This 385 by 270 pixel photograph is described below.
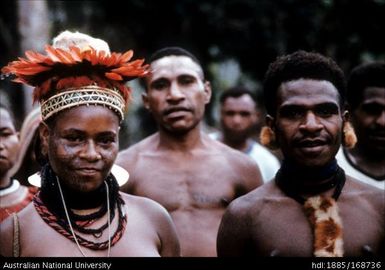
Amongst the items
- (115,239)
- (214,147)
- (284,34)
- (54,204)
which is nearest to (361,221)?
(115,239)

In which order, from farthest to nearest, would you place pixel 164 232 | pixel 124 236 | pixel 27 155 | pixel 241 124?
pixel 241 124 < pixel 27 155 < pixel 164 232 < pixel 124 236

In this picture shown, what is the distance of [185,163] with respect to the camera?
22.2ft

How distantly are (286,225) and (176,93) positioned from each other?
7.33ft

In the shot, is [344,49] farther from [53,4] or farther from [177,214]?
[177,214]

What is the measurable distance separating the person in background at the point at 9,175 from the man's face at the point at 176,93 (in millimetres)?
1184

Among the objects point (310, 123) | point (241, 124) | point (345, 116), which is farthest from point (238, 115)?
point (310, 123)

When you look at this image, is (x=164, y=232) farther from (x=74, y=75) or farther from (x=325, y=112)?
(x=325, y=112)

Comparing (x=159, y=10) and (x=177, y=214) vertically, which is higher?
(x=159, y=10)

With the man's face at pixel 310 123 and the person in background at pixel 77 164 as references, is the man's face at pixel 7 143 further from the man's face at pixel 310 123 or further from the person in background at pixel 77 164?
the man's face at pixel 310 123

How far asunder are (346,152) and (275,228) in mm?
1776

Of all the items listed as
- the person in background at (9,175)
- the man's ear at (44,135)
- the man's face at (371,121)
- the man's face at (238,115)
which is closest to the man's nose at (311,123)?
the man's ear at (44,135)

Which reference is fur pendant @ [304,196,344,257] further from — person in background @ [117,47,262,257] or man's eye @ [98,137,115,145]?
person in background @ [117,47,262,257]

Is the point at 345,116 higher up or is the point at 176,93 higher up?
the point at 176,93

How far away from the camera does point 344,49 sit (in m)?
13.4
